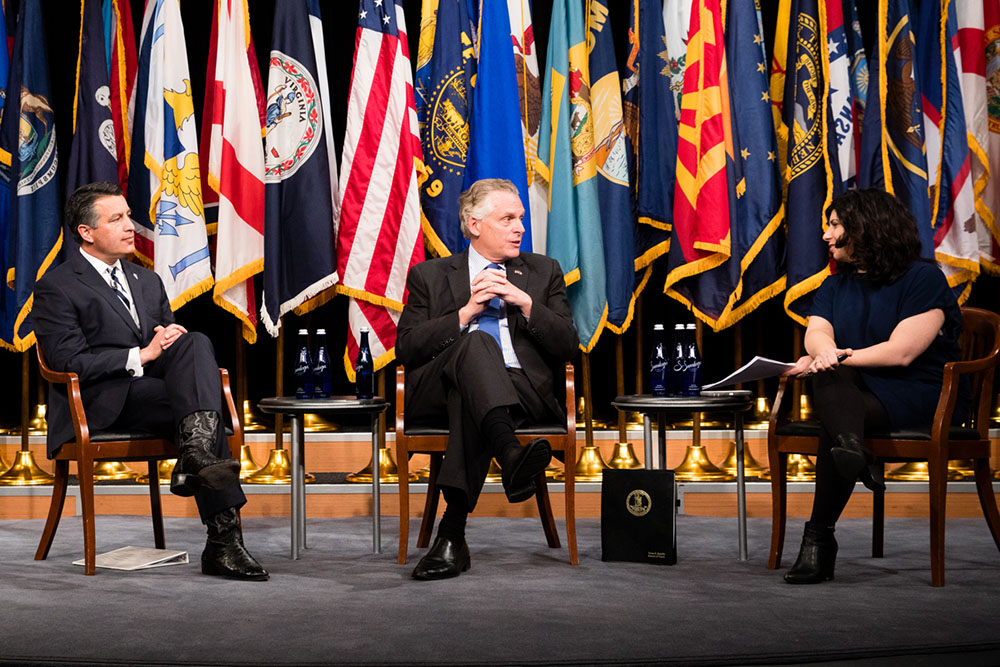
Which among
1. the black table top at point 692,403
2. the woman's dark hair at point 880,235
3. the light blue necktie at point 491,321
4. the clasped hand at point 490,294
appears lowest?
the black table top at point 692,403

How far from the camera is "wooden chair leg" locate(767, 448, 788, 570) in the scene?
3.06 metres

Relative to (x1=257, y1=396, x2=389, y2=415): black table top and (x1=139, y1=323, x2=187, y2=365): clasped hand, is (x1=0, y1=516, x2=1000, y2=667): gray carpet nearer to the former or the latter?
(x1=257, y1=396, x2=389, y2=415): black table top

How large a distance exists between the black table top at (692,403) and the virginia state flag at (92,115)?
8.19 feet

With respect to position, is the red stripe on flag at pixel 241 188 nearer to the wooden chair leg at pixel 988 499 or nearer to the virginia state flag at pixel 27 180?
the virginia state flag at pixel 27 180

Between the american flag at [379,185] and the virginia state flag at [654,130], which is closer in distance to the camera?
the american flag at [379,185]

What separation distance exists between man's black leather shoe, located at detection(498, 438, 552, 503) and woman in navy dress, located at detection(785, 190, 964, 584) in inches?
28.3

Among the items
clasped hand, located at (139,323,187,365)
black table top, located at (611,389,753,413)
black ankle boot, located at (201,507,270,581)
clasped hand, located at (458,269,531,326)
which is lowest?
black ankle boot, located at (201,507,270,581)

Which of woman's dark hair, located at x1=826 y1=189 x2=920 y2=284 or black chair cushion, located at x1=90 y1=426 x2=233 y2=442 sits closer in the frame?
woman's dark hair, located at x1=826 y1=189 x2=920 y2=284

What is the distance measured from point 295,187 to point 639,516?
82.9 inches

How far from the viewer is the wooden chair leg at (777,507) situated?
3.06m

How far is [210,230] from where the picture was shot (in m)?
4.61

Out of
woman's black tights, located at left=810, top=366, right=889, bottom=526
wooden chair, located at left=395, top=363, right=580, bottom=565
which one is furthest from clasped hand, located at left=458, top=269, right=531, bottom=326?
woman's black tights, located at left=810, top=366, right=889, bottom=526

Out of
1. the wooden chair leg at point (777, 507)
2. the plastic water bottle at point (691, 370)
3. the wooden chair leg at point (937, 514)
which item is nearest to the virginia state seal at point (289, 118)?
Answer: the plastic water bottle at point (691, 370)

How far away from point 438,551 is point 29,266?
241 centimetres
